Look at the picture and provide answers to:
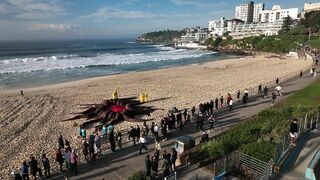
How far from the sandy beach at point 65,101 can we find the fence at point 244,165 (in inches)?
310

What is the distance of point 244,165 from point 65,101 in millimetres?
21137

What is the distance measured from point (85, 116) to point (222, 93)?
46.9 feet

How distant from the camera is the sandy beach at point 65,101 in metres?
17.8

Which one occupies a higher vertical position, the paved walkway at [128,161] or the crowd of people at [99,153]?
the crowd of people at [99,153]

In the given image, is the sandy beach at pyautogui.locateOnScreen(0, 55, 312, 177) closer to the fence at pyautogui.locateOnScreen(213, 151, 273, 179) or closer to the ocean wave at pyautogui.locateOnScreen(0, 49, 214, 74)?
the fence at pyautogui.locateOnScreen(213, 151, 273, 179)

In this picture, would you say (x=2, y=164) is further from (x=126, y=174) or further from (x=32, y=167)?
(x=126, y=174)

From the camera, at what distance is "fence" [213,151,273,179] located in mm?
11094

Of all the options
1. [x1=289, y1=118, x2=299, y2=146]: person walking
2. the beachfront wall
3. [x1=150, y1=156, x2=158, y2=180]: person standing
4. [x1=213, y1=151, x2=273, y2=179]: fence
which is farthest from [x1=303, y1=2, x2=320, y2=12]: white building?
[x1=150, y1=156, x2=158, y2=180]: person standing

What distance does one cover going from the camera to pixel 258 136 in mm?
15164

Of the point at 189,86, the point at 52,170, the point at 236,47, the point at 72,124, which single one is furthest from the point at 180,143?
the point at 236,47

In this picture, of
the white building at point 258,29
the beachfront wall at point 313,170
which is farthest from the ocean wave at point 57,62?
the white building at point 258,29

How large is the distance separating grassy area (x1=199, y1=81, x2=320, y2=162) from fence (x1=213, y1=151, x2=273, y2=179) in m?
0.61

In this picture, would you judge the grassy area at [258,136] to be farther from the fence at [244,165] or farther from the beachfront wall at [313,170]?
the beachfront wall at [313,170]

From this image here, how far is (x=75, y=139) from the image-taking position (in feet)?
60.6
